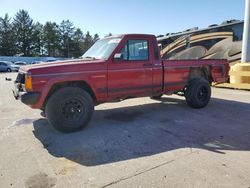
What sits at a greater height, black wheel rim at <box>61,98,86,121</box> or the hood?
the hood

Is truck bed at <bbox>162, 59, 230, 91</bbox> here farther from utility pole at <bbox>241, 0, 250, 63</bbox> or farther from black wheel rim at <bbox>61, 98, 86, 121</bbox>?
utility pole at <bbox>241, 0, 250, 63</bbox>

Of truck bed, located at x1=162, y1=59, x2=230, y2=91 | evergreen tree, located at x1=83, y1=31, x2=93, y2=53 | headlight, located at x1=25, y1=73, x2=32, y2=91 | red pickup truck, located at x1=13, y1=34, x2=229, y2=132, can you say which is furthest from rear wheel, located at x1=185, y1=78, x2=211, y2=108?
evergreen tree, located at x1=83, y1=31, x2=93, y2=53

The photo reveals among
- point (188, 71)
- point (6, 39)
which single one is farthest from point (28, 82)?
point (6, 39)

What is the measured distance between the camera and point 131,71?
6.55 m

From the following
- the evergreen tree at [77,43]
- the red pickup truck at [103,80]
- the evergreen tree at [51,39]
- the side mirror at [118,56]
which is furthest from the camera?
the evergreen tree at [77,43]

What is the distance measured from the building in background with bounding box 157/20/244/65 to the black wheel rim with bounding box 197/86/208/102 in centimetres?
691

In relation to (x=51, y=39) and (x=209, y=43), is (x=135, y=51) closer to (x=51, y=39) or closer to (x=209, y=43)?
(x=209, y=43)

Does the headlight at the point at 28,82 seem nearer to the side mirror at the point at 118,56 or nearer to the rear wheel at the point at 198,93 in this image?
the side mirror at the point at 118,56

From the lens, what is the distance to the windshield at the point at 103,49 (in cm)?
645

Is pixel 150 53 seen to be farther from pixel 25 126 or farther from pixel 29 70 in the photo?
pixel 25 126

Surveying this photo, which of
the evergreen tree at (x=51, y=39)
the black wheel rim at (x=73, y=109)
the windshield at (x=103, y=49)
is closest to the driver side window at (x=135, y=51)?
the windshield at (x=103, y=49)

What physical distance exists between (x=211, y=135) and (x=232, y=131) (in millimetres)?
591

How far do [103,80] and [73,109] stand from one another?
94 cm

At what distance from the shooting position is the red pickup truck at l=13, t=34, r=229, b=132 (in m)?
5.56
